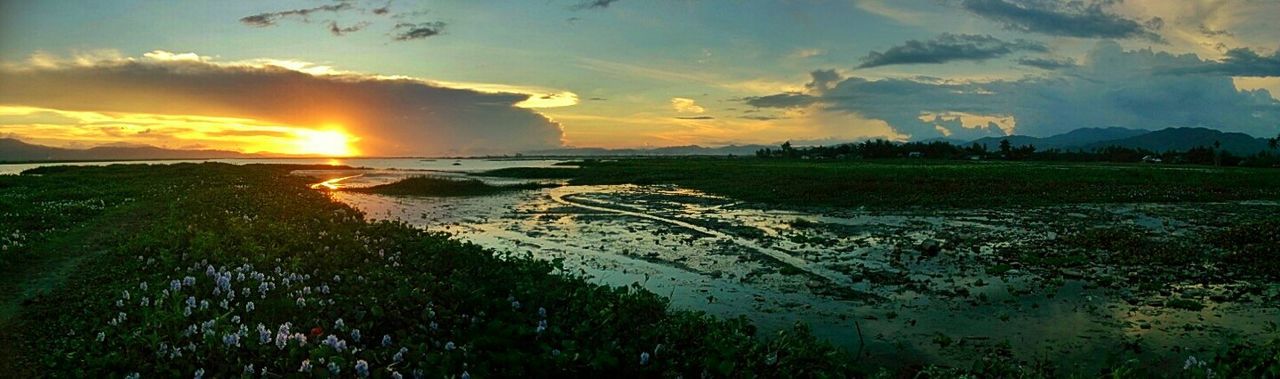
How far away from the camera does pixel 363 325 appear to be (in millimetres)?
6934

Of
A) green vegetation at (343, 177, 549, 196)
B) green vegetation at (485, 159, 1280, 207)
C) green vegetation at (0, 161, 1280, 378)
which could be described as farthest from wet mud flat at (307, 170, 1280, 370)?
green vegetation at (343, 177, 549, 196)

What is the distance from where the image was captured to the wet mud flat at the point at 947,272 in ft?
34.2

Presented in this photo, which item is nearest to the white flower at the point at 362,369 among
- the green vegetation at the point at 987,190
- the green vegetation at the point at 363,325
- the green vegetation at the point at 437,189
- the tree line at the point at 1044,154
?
the green vegetation at the point at 363,325

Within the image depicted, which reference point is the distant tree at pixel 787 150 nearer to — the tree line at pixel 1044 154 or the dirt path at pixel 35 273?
the tree line at pixel 1044 154

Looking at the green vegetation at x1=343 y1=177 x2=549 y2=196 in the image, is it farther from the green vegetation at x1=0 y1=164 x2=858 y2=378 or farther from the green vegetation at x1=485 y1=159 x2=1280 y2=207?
the green vegetation at x1=0 y1=164 x2=858 y2=378

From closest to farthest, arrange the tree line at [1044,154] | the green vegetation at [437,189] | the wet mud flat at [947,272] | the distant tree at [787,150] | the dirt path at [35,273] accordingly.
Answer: the dirt path at [35,273]
the wet mud flat at [947,272]
the green vegetation at [437,189]
the tree line at [1044,154]
the distant tree at [787,150]

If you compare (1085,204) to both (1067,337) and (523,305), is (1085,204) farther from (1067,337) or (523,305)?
(523,305)

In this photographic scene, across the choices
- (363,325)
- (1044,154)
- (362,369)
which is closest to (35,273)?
(363,325)

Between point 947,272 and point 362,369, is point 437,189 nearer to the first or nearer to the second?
point 947,272

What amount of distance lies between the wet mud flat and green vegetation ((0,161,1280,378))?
1.42 meters

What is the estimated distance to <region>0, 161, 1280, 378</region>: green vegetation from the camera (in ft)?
19.8

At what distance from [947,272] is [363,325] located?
543 inches

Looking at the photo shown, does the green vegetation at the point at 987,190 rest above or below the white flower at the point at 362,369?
below

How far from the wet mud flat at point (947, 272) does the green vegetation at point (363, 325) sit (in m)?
1.42
